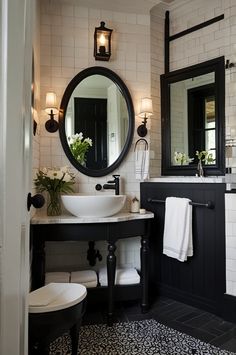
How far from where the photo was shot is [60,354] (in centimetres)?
191

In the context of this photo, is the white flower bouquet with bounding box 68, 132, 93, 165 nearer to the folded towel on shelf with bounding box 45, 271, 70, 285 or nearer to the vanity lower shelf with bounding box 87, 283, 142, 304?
the folded towel on shelf with bounding box 45, 271, 70, 285

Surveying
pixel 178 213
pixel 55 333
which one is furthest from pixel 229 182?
pixel 55 333

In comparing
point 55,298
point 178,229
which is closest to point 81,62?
point 178,229

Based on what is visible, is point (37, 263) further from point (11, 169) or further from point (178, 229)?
point (11, 169)

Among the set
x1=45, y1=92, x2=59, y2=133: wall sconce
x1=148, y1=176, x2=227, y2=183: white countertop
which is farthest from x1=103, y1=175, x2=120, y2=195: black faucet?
x1=45, y1=92, x2=59, y2=133: wall sconce

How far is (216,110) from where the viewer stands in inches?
113

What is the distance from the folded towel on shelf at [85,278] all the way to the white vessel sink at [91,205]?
0.57 m

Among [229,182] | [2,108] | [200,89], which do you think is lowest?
[229,182]

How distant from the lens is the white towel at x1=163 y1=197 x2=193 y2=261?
98.7 inches

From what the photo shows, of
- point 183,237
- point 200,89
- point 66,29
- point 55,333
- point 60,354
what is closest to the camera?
point 55,333

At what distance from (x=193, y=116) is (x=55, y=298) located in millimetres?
2213

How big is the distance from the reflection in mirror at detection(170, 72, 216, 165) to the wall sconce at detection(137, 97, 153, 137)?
354mm

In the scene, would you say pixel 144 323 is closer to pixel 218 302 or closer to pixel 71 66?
pixel 218 302

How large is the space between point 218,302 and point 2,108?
2214 mm
